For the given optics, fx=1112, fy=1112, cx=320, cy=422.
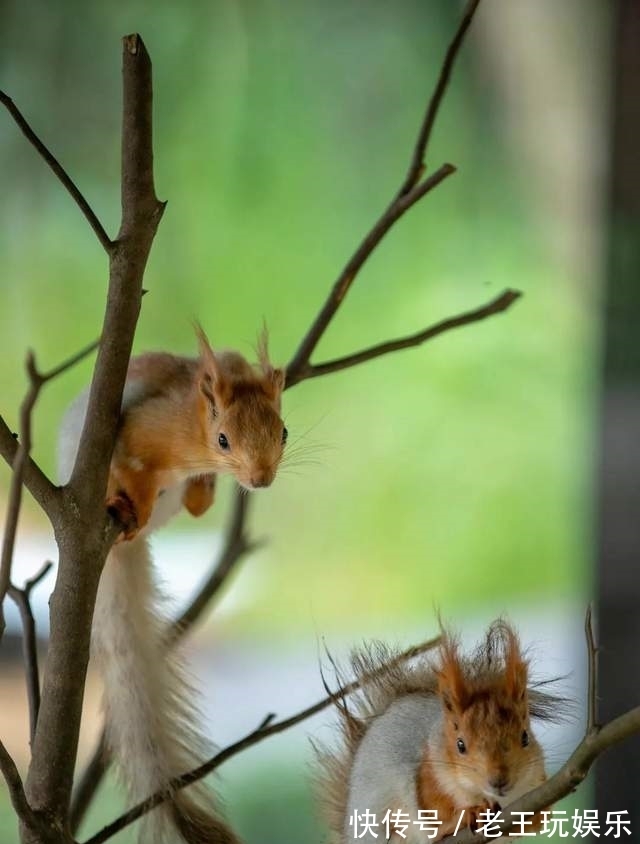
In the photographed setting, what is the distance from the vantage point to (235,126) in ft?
6.20

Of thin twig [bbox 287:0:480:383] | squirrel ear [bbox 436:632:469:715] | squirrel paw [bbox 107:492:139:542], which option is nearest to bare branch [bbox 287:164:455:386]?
thin twig [bbox 287:0:480:383]

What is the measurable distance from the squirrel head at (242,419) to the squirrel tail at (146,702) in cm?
19

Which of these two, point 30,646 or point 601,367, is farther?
point 601,367

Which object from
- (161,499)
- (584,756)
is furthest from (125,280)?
(584,756)

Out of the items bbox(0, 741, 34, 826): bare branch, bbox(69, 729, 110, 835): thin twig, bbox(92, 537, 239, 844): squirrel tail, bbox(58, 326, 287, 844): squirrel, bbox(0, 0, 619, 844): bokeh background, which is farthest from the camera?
bbox(0, 0, 619, 844): bokeh background

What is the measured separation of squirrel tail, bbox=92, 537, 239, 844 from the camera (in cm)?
101

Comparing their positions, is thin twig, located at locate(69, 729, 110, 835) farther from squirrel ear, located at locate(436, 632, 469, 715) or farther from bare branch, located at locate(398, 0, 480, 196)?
bare branch, located at locate(398, 0, 480, 196)

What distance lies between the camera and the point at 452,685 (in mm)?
820

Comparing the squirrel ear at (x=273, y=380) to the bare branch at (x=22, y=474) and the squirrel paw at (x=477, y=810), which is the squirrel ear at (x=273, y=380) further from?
the squirrel paw at (x=477, y=810)

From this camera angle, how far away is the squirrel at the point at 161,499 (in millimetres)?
896

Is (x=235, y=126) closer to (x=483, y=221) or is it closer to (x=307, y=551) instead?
(x=483, y=221)

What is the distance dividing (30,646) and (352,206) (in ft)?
3.45

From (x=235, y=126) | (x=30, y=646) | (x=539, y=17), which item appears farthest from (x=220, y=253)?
(x=30, y=646)

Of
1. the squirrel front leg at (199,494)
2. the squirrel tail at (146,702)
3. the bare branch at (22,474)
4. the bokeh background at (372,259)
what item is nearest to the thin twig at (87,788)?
the squirrel tail at (146,702)
